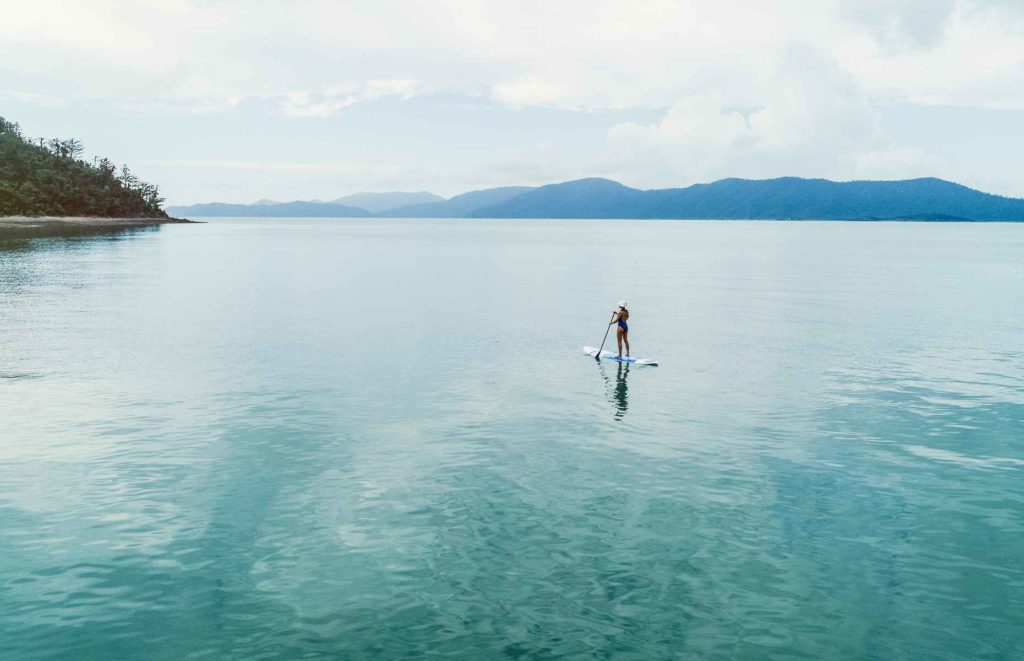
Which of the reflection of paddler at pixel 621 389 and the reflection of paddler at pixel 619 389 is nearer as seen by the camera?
the reflection of paddler at pixel 621 389

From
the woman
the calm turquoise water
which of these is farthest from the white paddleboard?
the calm turquoise water

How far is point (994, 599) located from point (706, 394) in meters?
18.8

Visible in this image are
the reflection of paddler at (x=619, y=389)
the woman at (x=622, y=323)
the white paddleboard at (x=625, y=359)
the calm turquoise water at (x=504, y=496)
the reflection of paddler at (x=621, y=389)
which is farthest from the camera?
the white paddleboard at (x=625, y=359)

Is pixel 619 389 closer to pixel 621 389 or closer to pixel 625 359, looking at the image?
pixel 621 389

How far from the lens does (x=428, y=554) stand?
18.5 metres

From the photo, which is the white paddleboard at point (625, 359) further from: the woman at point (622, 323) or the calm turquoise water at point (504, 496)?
the calm turquoise water at point (504, 496)

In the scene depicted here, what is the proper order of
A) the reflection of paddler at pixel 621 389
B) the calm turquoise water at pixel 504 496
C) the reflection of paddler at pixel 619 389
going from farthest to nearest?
the reflection of paddler at pixel 619 389
the reflection of paddler at pixel 621 389
the calm turquoise water at pixel 504 496

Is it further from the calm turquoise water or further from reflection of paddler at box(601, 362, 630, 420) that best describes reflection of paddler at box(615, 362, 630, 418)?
the calm turquoise water

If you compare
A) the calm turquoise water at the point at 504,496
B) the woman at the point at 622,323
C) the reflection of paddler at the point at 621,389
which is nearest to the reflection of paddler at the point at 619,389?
the reflection of paddler at the point at 621,389

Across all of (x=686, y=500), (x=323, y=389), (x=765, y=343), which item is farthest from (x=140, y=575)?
(x=765, y=343)

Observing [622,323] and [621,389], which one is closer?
[621,389]

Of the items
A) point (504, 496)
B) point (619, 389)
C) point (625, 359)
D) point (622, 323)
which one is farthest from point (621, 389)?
point (504, 496)

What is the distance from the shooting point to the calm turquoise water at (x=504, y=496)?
1546cm

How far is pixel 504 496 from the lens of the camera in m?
22.1
